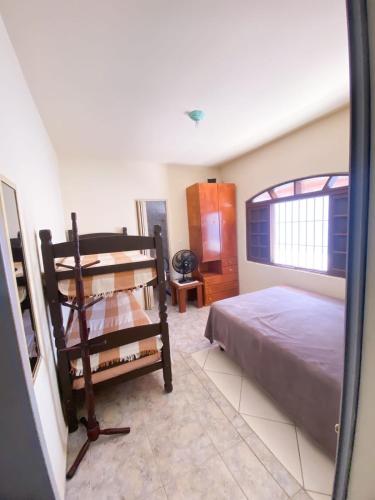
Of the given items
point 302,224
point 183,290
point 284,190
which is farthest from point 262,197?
point 183,290

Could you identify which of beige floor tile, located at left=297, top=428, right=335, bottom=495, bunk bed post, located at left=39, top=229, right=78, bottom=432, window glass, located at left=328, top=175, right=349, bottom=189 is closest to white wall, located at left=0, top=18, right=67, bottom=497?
bunk bed post, located at left=39, top=229, right=78, bottom=432

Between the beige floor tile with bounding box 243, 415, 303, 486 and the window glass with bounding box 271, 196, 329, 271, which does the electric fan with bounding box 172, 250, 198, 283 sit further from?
the beige floor tile with bounding box 243, 415, 303, 486

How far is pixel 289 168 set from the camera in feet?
9.11

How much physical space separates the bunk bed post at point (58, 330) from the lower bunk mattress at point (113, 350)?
0.18 feet

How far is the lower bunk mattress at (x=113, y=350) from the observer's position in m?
1.50

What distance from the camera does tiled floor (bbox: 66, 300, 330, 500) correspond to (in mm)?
1130

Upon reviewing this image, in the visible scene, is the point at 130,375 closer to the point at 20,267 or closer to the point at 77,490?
the point at 77,490

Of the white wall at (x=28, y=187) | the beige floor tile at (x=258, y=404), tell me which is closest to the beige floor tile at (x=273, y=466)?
the beige floor tile at (x=258, y=404)

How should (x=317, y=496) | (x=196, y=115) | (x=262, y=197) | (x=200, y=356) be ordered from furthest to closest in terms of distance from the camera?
1. (x=262, y=197)
2. (x=200, y=356)
3. (x=196, y=115)
4. (x=317, y=496)

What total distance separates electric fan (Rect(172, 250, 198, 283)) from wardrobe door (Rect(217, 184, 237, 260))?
0.58 m

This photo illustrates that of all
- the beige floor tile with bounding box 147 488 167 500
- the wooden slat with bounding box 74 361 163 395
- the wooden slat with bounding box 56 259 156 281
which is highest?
the wooden slat with bounding box 56 259 156 281

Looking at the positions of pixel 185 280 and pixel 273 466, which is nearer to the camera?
pixel 273 466

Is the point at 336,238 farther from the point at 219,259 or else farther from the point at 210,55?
the point at 210,55

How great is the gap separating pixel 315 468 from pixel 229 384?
76 cm
